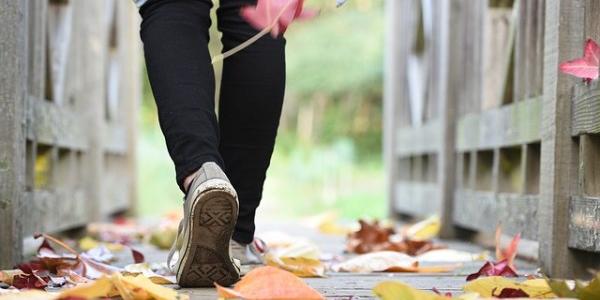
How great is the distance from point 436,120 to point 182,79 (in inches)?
85.9

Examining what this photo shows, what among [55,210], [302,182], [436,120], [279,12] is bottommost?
[302,182]

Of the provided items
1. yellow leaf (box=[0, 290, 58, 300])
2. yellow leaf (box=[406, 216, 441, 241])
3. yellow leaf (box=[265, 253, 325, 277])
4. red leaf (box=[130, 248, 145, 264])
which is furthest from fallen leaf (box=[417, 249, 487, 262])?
yellow leaf (box=[0, 290, 58, 300])

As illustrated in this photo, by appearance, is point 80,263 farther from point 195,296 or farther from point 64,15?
point 64,15

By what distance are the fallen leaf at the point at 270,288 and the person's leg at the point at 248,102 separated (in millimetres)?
536

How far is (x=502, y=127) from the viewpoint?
2.62 meters

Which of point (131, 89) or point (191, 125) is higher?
point (131, 89)

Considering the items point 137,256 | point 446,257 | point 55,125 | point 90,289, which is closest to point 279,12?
point 90,289

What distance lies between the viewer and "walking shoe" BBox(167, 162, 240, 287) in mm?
1449

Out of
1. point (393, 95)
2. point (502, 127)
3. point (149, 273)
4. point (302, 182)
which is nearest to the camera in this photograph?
point (149, 273)

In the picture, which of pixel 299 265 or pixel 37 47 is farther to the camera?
pixel 37 47

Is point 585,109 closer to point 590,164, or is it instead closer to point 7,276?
point 590,164

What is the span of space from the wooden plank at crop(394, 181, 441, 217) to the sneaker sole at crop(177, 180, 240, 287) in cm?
194

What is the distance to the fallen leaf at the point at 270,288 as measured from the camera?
1263 millimetres

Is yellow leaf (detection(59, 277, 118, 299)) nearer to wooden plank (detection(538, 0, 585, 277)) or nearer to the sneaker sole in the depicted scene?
the sneaker sole
